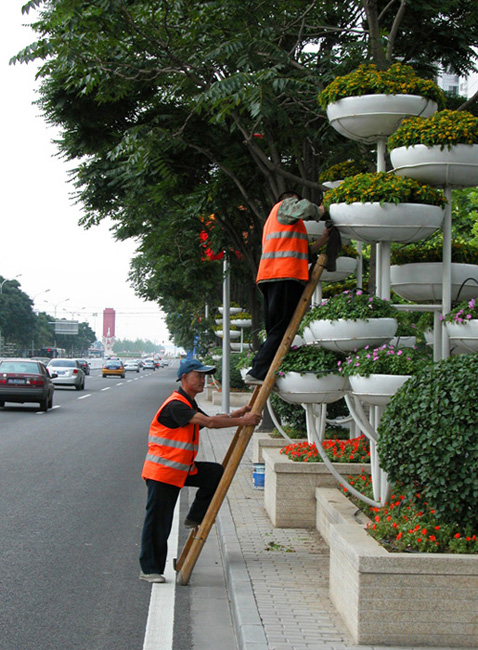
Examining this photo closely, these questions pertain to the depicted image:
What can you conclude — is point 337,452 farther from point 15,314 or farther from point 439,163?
point 15,314

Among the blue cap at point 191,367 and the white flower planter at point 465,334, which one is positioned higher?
the white flower planter at point 465,334

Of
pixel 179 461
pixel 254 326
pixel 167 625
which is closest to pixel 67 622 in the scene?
pixel 167 625

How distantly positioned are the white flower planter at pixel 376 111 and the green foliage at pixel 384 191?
2.63ft

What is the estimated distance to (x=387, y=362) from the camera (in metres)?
6.63

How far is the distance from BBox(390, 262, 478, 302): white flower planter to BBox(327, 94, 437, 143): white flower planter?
1.21 meters

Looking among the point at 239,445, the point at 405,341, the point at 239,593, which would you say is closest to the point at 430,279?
the point at 405,341

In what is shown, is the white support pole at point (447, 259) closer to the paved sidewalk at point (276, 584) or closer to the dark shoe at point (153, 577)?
the paved sidewalk at point (276, 584)

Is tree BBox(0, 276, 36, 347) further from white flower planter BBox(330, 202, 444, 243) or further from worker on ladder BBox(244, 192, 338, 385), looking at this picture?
white flower planter BBox(330, 202, 444, 243)

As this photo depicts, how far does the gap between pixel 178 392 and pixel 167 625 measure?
71.3 inches

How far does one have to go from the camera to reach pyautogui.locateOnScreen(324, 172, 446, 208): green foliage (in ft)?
22.4

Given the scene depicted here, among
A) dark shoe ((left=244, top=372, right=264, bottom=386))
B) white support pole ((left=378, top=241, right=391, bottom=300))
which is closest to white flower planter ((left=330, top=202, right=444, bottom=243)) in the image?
white support pole ((left=378, top=241, right=391, bottom=300))

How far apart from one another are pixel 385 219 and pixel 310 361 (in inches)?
52.5

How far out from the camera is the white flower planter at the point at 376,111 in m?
7.60

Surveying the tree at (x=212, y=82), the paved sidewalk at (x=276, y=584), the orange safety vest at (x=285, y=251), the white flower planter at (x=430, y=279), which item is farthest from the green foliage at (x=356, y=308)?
the tree at (x=212, y=82)
